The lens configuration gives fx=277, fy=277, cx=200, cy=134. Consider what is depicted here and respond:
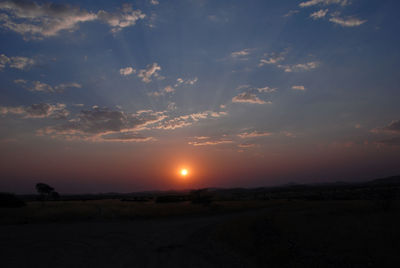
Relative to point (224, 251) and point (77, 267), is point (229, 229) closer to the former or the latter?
point (224, 251)

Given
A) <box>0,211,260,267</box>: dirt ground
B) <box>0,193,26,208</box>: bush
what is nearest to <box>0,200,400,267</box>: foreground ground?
<box>0,211,260,267</box>: dirt ground

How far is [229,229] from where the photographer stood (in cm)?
2088

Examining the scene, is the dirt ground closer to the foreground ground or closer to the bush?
the foreground ground

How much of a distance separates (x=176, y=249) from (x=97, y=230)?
384 inches

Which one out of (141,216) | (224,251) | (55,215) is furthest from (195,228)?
(55,215)

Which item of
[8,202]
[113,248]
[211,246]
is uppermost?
[8,202]

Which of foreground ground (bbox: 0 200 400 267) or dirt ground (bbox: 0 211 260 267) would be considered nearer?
foreground ground (bbox: 0 200 400 267)

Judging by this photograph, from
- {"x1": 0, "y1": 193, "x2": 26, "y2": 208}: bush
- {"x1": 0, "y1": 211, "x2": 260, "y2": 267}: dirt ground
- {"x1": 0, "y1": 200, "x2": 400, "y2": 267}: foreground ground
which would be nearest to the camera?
{"x1": 0, "y1": 200, "x2": 400, "y2": 267}: foreground ground

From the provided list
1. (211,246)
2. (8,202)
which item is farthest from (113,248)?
(8,202)

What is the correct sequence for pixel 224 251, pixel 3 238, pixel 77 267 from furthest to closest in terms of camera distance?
pixel 3 238 → pixel 224 251 → pixel 77 267

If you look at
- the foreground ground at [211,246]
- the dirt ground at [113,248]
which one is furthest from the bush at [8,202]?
the foreground ground at [211,246]

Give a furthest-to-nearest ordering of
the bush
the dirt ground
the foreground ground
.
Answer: the bush → the dirt ground → the foreground ground

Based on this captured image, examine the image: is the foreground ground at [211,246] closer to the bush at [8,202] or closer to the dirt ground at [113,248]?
the dirt ground at [113,248]

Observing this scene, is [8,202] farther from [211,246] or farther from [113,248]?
[211,246]
